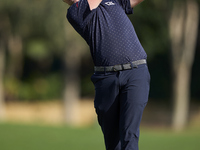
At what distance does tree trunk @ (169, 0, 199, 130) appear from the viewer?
17.6 m

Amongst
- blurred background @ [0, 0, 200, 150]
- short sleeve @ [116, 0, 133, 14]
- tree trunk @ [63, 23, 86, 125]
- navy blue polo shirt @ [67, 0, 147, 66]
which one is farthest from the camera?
tree trunk @ [63, 23, 86, 125]

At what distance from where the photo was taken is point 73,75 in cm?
2109

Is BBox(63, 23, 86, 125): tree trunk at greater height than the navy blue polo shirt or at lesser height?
lesser

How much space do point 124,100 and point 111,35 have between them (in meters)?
0.59

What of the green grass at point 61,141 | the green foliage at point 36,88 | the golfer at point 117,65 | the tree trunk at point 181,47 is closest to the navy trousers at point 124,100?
the golfer at point 117,65

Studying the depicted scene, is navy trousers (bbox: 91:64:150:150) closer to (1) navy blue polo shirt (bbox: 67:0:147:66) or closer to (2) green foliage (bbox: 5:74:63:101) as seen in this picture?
(1) navy blue polo shirt (bbox: 67:0:147:66)

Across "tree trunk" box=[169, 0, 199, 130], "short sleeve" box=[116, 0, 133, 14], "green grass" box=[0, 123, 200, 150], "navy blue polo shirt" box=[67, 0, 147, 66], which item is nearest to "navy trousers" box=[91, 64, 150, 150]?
"navy blue polo shirt" box=[67, 0, 147, 66]

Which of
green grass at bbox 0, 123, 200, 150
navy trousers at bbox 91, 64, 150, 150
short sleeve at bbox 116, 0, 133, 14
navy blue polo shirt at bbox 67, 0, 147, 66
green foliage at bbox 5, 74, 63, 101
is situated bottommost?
green foliage at bbox 5, 74, 63, 101

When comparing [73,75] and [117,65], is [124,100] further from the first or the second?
[73,75]

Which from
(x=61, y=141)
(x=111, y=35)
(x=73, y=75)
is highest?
(x=111, y=35)

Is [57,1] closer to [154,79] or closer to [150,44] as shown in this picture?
[150,44]

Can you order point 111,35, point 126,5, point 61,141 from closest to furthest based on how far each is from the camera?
point 111,35 < point 126,5 < point 61,141

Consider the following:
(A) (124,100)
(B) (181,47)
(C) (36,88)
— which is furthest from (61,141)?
(C) (36,88)

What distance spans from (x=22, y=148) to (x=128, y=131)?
6.04 meters
